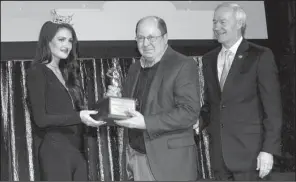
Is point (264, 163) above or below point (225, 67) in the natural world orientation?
below

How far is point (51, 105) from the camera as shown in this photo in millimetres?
2957

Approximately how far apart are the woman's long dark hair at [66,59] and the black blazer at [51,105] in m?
0.07

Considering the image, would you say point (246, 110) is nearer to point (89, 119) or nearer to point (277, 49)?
point (89, 119)

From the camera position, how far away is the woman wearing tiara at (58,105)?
283cm

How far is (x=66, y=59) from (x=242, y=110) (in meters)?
1.18

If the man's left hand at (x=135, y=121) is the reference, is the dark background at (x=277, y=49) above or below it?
above

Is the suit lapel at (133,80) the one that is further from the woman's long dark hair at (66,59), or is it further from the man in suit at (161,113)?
the woman's long dark hair at (66,59)

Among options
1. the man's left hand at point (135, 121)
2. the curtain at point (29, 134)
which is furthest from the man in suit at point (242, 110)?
the curtain at point (29, 134)

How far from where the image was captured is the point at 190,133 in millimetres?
2633

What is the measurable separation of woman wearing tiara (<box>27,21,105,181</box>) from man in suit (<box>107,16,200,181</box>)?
0.35m

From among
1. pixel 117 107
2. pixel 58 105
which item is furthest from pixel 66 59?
pixel 117 107

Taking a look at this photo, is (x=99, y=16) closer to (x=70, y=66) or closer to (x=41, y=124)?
(x=70, y=66)

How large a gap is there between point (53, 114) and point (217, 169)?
994 mm

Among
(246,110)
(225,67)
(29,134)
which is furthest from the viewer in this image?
(29,134)
